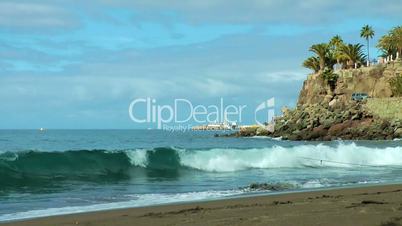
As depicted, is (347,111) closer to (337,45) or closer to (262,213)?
(337,45)

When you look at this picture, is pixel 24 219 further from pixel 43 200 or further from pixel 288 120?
pixel 288 120

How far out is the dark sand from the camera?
341 inches

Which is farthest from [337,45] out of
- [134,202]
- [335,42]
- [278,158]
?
[134,202]

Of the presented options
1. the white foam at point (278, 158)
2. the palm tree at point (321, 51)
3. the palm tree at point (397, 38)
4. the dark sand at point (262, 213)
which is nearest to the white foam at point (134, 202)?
the dark sand at point (262, 213)

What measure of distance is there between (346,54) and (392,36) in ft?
30.2

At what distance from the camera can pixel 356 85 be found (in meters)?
92.9

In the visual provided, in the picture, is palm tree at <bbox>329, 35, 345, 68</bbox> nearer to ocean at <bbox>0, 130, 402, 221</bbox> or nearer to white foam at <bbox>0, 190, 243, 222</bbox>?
ocean at <bbox>0, 130, 402, 221</bbox>

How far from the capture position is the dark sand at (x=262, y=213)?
8664mm

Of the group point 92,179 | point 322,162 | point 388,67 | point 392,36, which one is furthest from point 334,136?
point 92,179

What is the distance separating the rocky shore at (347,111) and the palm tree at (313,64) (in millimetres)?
4074

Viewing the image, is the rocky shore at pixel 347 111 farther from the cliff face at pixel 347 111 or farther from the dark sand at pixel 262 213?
the dark sand at pixel 262 213

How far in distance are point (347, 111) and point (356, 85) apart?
1306cm

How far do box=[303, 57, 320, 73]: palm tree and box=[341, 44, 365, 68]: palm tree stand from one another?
5322 mm

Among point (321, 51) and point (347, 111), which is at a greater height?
point (321, 51)
